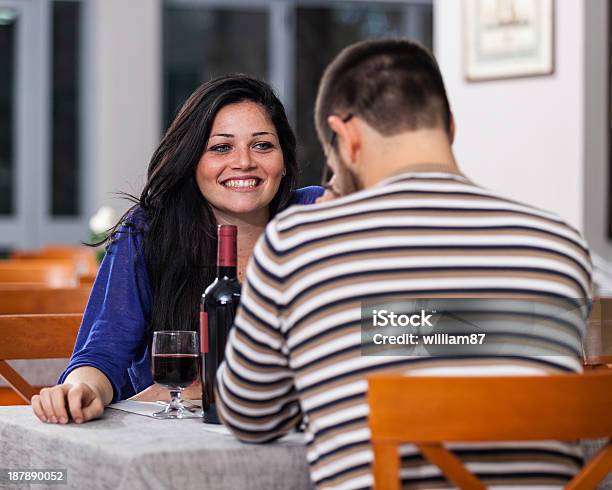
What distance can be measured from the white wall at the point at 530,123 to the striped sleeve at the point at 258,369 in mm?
4252

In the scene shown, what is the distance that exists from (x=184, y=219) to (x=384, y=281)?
1032 millimetres

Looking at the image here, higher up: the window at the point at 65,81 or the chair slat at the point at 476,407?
the window at the point at 65,81

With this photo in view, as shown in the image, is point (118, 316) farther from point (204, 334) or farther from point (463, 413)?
point (463, 413)

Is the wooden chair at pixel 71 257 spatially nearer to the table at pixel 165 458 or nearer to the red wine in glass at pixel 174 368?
the red wine in glass at pixel 174 368

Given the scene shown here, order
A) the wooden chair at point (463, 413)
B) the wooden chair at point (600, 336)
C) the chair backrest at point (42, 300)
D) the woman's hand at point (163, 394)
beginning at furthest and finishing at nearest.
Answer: the chair backrest at point (42, 300) < the wooden chair at point (600, 336) < the woman's hand at point (163, 394) < the wooden chair at point (463, 413)

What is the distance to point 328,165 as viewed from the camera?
67.2 inches

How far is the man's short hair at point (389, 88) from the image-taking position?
1.55m

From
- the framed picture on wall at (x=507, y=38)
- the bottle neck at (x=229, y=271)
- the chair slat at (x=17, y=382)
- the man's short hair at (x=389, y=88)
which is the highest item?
the framed picture on wall at (x=507, y=38)

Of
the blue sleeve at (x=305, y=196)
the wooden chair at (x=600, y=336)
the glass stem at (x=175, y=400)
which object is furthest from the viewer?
the blue sleeve at (x=305, y=196)

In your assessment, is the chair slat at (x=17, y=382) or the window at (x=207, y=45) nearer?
the chair slat at (x=17, y=382)

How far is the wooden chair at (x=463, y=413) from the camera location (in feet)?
4.54

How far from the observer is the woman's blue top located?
7.25 ft

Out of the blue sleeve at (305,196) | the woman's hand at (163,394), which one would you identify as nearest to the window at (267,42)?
the blue sleeve at (305,196)

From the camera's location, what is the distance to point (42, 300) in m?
3.47
